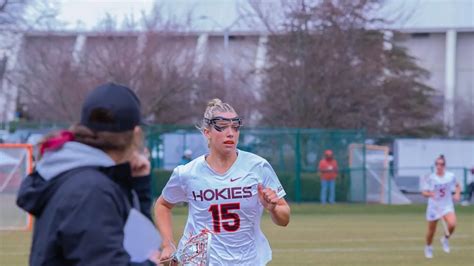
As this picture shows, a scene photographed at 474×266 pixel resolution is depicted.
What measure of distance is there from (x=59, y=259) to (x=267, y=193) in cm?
337

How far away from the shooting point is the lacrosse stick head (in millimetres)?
7625

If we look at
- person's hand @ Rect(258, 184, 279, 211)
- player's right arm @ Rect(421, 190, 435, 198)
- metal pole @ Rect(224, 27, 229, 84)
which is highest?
metal pole @ Rect(224, 27, 229, 84)

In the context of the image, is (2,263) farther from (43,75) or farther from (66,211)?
(43,75)

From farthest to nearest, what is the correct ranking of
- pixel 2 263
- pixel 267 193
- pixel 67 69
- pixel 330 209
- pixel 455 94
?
1. pixel 455 94
2. pixel 67 69
3. pixel 330 209
4. pixel 2 263
5. pixel 267 193

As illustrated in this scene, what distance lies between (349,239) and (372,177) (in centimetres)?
1397

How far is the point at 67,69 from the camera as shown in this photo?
132 ft

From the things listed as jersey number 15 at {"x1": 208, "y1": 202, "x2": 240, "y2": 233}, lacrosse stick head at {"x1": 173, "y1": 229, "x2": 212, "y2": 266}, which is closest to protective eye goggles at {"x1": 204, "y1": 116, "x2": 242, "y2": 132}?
jersey number 15 at {"x1": 208, "y1": 202, "x2": 240, "y2": 233}

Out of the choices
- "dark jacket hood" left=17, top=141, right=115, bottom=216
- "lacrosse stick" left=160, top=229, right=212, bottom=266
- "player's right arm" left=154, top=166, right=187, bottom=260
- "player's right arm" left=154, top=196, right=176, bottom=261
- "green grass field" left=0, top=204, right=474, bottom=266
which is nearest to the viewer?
"dark jacket hood" left=17, top=141, right=115, bottom=216

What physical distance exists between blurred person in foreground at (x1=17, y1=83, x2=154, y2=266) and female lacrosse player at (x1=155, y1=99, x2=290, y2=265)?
3.95m

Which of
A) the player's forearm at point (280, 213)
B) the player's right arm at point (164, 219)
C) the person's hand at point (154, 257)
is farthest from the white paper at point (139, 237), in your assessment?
the player's right arm at point (164, 219)

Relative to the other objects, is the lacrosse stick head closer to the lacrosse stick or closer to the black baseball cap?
the lacrosse stick

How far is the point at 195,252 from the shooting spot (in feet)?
25.3

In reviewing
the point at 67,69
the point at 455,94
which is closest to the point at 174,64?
the point at 67,69

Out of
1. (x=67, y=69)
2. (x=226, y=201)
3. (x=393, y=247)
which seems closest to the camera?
(x=226, y=201)
